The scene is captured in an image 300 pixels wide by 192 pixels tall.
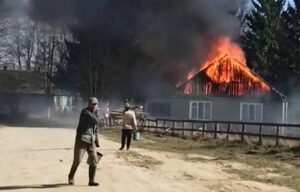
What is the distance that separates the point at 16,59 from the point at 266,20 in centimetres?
3739

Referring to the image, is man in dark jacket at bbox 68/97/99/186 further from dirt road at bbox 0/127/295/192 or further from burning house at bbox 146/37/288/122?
burning house at bbox 146/37/288/122

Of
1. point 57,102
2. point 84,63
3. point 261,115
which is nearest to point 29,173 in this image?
point 261,115

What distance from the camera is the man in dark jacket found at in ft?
38.6

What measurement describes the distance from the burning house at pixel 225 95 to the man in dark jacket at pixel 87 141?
2855 cm

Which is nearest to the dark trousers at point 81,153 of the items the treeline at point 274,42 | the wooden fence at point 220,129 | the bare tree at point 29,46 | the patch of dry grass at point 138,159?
the patch of dry grass at point 138,159

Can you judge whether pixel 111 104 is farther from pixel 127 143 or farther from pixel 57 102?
pixel 127 143

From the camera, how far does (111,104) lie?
176 ft

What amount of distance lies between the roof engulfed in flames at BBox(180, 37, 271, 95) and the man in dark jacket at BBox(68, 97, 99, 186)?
94.0 feet

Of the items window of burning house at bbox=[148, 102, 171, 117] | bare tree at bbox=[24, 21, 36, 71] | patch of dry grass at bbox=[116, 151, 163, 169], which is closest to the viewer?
patch of dry grass at bbox=[116, 151, 163, 169]

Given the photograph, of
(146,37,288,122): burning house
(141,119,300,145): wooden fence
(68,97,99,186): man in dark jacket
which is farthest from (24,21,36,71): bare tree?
(68,97,99,186): man in dark jacket

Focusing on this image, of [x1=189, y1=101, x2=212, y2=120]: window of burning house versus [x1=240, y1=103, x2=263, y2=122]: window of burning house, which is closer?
[x1=240, y1=103, x2=263, y2=122]: window of burning house

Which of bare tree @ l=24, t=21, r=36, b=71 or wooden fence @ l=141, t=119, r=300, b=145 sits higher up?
bare tree @ l=24, t=21, r=36, b=71

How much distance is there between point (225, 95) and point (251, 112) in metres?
2.12

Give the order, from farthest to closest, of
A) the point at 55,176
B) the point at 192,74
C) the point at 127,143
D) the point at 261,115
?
1. the point at 192,74
2. the point at 261,115
3. the point at 127,143
4. the point at 55,176
